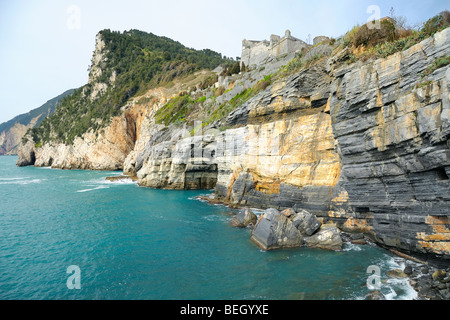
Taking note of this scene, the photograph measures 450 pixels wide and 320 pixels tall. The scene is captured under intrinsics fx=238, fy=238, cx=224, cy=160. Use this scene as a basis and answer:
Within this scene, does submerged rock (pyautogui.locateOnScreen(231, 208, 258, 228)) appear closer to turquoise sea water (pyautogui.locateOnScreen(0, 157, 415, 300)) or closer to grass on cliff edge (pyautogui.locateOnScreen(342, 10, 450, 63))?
turquoise sea water (pyautogui.locateOnScreen(0, 157, 415, 300))

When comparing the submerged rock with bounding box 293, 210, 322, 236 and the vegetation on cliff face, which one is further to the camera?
the vegetation on cliff face

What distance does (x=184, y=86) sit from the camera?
240ft

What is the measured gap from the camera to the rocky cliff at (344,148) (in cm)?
1233

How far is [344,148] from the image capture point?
16.9 metres

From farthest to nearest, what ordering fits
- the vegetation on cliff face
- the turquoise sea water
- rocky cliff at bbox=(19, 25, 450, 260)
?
the vegetation on cliff face, rocky cliff at bbox=(19, 25, 450, 260), the turquoise sea water

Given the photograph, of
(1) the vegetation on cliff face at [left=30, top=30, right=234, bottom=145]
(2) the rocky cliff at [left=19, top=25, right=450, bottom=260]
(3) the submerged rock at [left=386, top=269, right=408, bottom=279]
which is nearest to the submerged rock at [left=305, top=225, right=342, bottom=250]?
(2) the rocky cliff at [left=19, top=25, right=450, bottom=260]

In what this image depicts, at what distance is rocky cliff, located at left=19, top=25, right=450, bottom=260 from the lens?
1233 cm

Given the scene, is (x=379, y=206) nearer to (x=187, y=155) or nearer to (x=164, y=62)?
(x=187, y=155)

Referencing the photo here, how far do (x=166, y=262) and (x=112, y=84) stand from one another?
90.8 metres

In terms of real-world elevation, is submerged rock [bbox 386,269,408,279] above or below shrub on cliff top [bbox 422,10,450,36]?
below

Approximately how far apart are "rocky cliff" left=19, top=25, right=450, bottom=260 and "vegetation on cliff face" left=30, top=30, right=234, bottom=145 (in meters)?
47.4

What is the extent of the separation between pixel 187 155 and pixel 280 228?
24.0 metres

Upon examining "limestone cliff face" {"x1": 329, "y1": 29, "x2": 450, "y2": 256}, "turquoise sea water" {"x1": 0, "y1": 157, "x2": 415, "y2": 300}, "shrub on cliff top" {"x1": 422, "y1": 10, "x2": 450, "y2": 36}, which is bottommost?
"turquoise sea water" {"x1": 0, "y1": 157, "x2": 415, "y2": 300}

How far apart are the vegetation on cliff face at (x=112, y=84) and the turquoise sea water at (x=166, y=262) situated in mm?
60964
